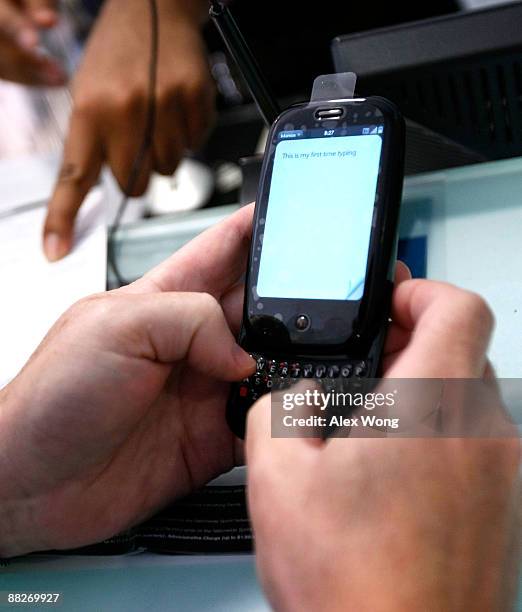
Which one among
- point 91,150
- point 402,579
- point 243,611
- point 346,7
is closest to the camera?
point 402,579

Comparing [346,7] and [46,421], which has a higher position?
[346,7]

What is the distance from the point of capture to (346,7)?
41.6 inches

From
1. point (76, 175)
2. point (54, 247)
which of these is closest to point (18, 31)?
point (76, 175)

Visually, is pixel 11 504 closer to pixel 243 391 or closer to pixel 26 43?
pixel 243 391

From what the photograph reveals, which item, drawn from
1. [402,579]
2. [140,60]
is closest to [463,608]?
[402,579]

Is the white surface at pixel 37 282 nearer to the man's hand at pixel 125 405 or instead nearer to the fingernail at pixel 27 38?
the man's hand at pixel 125 405

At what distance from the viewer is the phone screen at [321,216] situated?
18.6 inches

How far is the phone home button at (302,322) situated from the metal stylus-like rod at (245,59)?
0.64ft

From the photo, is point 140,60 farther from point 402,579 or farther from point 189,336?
point 402,579

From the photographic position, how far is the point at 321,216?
1.61ft

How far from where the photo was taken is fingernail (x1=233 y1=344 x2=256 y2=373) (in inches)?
18.5

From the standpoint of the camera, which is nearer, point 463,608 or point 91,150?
point 463,608

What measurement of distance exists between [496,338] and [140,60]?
0.65 m

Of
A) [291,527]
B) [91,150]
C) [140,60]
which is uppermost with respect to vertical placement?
[140,60]
